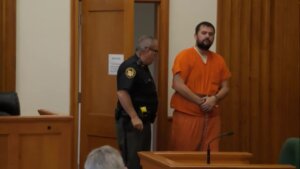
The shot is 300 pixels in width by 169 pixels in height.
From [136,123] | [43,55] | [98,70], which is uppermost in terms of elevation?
[43,55]

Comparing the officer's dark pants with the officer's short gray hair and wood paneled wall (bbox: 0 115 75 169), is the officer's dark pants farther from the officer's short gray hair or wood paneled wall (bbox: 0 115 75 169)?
the officer's short gray hair

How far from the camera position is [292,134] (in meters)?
5.72

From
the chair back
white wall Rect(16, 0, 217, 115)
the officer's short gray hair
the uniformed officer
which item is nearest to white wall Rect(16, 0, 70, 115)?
white wall Rect(16, 0, 217, 115)

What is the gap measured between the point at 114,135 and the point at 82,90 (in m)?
0.53

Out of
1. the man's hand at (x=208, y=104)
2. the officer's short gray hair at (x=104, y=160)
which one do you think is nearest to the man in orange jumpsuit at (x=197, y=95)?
the man's hand at (x=208, y=104)

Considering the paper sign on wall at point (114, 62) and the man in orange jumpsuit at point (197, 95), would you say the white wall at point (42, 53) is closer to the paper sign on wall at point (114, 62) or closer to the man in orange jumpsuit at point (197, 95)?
the paper sign on wall at point (114, 62)

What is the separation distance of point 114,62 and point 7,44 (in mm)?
955

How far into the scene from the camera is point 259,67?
564 centimetres

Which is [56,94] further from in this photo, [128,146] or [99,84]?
[128,146]

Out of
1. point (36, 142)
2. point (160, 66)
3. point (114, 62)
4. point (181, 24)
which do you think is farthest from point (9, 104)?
point (181, 24)

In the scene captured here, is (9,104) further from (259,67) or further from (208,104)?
(259,67)

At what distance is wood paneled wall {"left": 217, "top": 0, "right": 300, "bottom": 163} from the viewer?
18.4ft

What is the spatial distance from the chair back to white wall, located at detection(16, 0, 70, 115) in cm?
126

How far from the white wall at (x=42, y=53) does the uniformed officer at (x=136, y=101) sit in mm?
896
